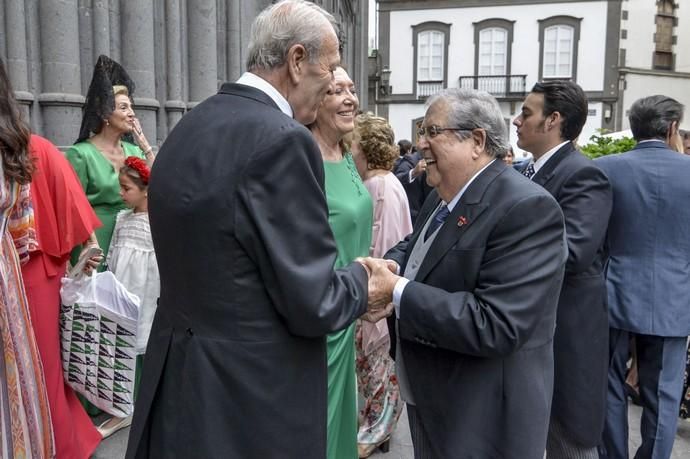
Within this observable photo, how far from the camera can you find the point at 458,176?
6.58ft

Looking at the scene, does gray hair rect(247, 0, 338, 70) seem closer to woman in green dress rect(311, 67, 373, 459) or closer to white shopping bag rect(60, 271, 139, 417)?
woman in green dress rect(311, 67, 373, 459)

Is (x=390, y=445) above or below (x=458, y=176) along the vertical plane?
below

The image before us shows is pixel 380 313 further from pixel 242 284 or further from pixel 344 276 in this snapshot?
pixel 242 284

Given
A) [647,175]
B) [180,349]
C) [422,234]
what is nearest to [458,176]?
[422,234]

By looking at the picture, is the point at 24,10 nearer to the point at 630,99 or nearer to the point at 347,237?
the point at 347,237

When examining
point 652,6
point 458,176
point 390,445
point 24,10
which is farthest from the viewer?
point 652,6

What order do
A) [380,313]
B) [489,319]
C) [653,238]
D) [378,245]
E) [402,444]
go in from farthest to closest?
[402,444] → [378,245] → [653,238] → [380,313] → [489,319]

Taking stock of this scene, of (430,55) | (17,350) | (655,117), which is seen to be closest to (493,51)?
(430,55)

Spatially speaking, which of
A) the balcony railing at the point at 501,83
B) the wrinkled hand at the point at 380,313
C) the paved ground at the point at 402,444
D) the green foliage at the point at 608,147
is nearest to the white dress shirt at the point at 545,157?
the wrinkled hand at the point at 380,313

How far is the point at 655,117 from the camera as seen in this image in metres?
3.13

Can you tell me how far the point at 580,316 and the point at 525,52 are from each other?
30.7 meters

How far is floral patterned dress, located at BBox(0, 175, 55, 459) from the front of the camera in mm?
2383

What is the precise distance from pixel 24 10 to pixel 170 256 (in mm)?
3495

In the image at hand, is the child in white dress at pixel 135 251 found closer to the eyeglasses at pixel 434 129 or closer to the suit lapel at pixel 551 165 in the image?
the eyeglasses at pixel 434 129
